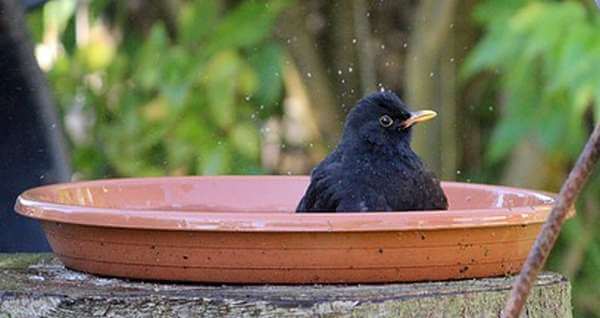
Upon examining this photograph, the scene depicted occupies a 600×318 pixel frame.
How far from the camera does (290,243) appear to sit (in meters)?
2.12

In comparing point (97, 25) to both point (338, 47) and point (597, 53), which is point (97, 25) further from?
point (597, 53)

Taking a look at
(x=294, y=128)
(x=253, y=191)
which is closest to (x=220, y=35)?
(x=294, y=128)

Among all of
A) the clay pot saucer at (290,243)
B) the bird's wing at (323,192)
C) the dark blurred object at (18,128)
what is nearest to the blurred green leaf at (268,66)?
the dark blurred object at (18,128)

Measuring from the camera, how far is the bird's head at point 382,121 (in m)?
2.90

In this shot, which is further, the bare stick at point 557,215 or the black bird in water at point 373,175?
the black bird in water at point 373,175

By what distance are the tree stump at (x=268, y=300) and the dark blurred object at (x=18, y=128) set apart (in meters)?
0.92

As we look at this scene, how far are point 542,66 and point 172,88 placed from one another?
51.5 inches

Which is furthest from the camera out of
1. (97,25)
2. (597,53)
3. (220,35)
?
(97,25)

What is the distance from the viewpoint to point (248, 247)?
84.2 inches

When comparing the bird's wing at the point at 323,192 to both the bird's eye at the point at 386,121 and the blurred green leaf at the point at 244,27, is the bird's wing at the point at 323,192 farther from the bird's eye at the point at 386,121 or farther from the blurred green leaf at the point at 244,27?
the blurred green leaf at the point at 244,27

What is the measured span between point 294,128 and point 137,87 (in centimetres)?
69

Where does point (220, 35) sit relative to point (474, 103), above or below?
above

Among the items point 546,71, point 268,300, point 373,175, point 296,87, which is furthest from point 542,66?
point 268,300

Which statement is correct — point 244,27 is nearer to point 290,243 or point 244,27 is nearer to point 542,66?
point 542,66
